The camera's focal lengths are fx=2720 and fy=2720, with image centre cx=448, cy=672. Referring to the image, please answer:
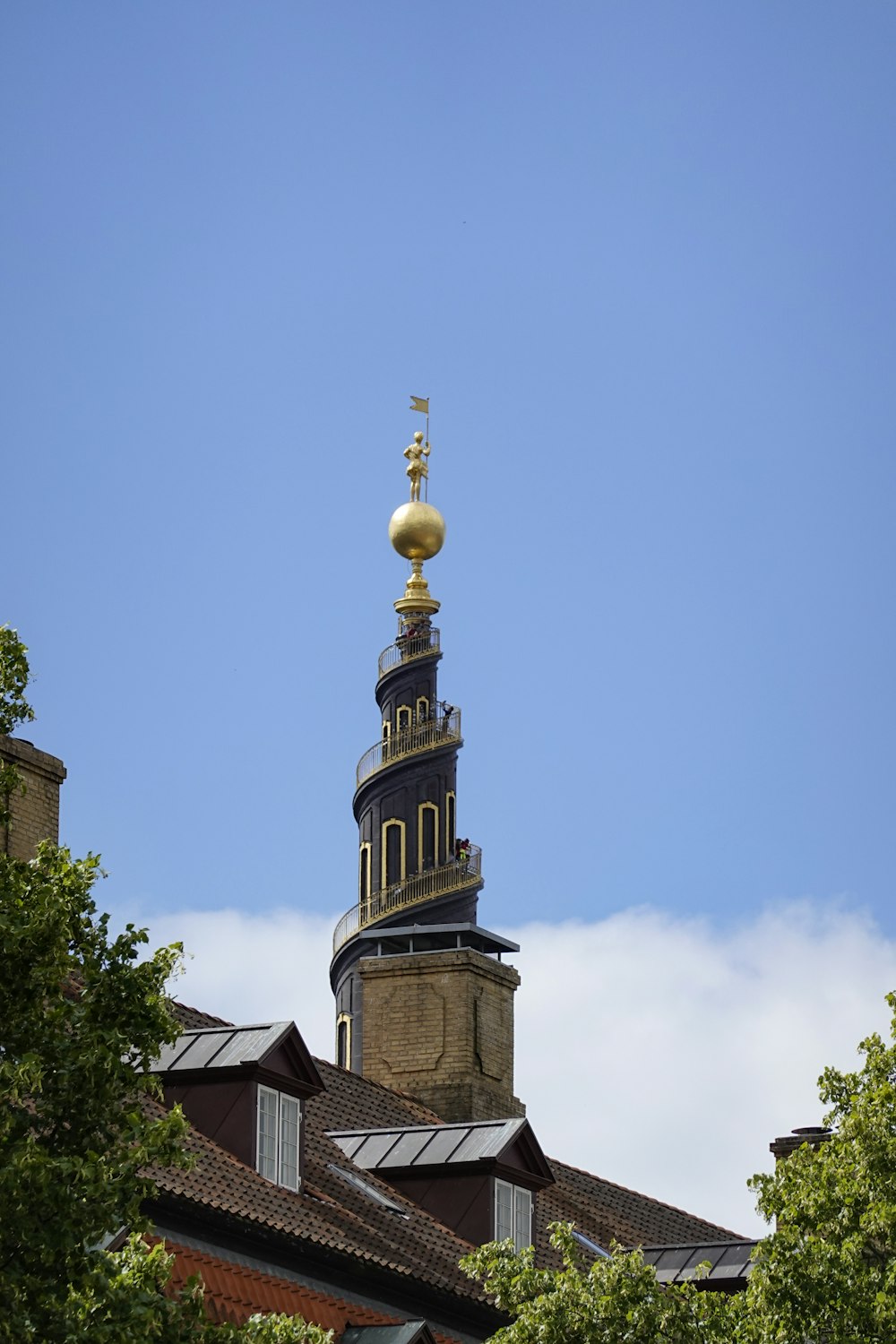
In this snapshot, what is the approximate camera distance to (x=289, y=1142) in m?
31.2

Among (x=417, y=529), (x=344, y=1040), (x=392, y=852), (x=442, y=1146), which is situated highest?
(x=417, y=529)

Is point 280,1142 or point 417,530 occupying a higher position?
point 417,530

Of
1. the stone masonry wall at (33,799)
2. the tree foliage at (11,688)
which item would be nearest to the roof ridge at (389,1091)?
the stone masonry wall at (33,799)

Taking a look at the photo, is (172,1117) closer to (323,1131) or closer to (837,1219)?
(837,1219)

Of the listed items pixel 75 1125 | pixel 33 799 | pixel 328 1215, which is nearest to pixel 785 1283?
pixel 328 1215

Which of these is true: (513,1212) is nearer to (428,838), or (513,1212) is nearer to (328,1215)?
(328,1215)

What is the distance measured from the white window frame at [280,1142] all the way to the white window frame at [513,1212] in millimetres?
4063

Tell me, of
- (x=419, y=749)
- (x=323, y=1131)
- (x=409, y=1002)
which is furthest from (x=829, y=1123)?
(x=419, y=749)

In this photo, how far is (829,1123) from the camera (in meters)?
27.9

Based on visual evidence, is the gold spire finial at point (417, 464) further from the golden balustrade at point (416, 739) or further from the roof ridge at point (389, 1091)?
the roof ridge at point (389, 1091)

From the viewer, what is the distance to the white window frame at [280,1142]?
3067 centimetres

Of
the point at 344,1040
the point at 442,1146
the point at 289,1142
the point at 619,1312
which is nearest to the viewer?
the point at 619,1312

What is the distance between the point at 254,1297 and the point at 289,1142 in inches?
145

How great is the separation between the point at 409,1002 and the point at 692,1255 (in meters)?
A: 7.63
